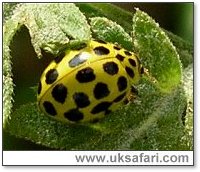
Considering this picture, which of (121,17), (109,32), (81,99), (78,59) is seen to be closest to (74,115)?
(81,99)

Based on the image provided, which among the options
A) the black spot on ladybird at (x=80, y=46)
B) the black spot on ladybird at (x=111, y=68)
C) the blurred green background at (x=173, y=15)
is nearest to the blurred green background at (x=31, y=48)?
the blurred green background at (x=173, y=15)

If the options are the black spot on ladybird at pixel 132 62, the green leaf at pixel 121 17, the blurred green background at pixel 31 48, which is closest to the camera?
the black spot on ladybird at pixel 132 62

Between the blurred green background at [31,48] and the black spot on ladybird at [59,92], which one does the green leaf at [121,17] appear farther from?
the black spot on ladybird at [59,92]

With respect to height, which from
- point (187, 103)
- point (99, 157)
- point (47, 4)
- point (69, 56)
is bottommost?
point (99, 157)

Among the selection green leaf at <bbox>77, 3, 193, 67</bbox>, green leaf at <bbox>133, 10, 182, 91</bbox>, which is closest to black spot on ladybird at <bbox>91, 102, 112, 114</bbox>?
green leaf at <bbox>133, 10, 182, 91</bbox>

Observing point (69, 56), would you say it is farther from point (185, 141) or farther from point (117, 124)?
point (185, 141)

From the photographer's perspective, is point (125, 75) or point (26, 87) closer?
point (125, 75)

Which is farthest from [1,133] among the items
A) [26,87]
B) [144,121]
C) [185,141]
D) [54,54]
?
[185,141]
